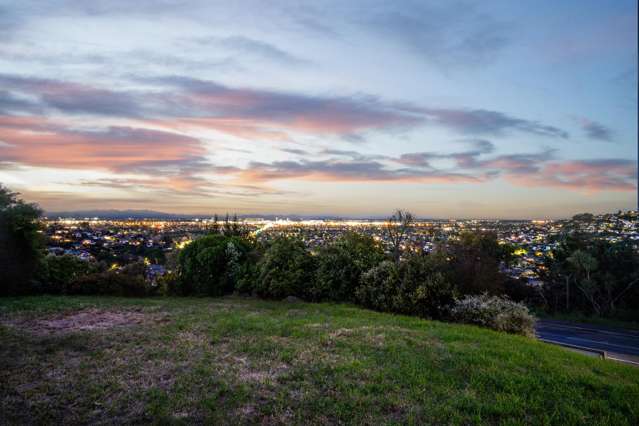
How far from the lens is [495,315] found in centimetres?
1188

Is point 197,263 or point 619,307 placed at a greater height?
point 197,263

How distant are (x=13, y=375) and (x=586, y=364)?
11165 mm

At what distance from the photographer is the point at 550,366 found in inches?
293

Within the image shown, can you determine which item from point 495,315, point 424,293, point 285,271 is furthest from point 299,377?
point 285,271

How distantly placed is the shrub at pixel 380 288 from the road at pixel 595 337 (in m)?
9.97

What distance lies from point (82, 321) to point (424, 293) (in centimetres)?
1077

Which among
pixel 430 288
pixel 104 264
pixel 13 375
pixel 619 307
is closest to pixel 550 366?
pixel 430 288

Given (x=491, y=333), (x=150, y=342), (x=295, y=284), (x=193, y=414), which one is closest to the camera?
(x=193, y=414)

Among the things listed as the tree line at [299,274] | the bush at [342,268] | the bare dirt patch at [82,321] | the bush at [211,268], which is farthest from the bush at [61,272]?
the bush at [342,268]

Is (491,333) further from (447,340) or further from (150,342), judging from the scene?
(150,342)

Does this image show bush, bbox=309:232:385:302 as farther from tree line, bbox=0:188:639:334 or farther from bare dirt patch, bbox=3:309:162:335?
bare dirt patch, bbox=3:309:162:335

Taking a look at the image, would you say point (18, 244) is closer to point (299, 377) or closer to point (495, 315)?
point (299, 377)

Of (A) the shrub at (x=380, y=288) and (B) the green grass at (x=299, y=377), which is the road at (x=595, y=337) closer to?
(A) the shrub at (x=380, y=288)

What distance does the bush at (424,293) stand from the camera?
522 inches
